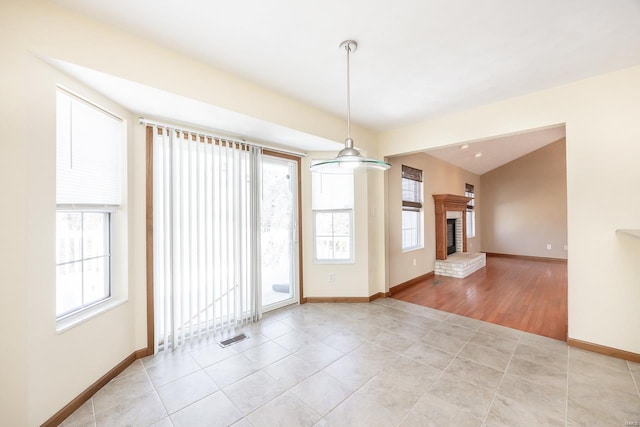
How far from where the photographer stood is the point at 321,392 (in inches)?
76.0

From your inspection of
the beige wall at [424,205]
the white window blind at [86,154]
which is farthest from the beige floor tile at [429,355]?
the white window blind at [86,154]

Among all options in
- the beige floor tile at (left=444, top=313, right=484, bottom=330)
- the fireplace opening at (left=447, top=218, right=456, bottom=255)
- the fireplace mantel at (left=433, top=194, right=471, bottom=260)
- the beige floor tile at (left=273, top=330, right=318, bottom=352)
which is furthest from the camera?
the fireplace opening at (left=447, top=218, right=456, bottom=255)

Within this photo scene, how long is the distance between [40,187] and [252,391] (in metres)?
2.02

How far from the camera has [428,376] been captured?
6.94ft

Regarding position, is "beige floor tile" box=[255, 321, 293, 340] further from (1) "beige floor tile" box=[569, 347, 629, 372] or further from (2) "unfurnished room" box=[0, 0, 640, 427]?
(1) "beige floor tile" box=[569, 347, 629, 372]

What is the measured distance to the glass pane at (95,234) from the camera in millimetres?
2021

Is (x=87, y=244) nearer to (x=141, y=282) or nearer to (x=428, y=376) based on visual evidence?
(x=141, y=282)

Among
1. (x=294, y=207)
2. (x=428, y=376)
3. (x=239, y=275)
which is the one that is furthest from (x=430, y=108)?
(x=239, y=275)

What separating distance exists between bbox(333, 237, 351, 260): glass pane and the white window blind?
9.00 ft

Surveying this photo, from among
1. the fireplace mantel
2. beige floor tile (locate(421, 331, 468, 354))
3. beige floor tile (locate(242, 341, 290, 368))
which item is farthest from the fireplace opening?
beige floor tile (locate(242, 341, 290, 368))

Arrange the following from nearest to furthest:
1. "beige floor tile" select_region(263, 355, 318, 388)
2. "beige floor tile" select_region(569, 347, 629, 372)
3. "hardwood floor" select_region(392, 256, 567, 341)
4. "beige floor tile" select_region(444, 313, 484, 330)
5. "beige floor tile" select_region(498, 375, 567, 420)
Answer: "beige floor tile" select_region(498, 375, 567, 420)
"beige floor tile" select_region(263, 355, 318, 388)
"beige floor tile" select_region(569, 347, 629, 372)
"beige floor tile" select_region(444, 313, 484, 330)
"hardwood floor" select_region(392, 256, 567, 341)

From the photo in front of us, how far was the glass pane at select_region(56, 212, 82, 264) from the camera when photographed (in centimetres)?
180

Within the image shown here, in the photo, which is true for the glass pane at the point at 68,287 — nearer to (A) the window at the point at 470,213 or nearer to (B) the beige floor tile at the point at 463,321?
(B) the beige floor tile at the point at 463,321

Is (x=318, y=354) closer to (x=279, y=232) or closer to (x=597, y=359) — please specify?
(x=279, y=232)
